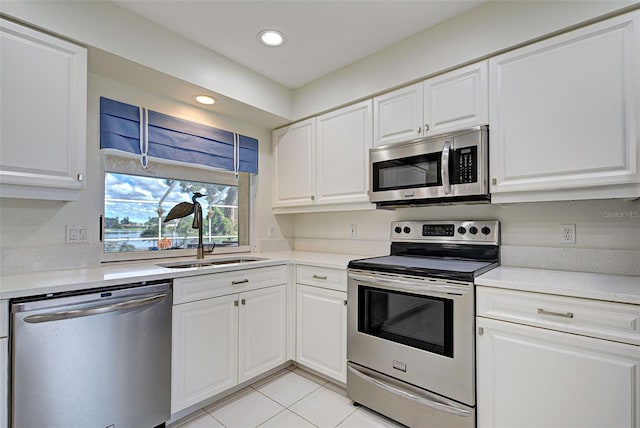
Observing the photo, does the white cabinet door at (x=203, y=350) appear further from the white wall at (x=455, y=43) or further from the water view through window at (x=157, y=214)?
the white wall at (x=455, y=43)

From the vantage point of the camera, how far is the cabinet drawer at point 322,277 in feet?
6.91

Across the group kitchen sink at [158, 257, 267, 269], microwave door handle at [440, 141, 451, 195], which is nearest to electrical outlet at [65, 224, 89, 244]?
kitchen sink at [158, 257, 267, 269]

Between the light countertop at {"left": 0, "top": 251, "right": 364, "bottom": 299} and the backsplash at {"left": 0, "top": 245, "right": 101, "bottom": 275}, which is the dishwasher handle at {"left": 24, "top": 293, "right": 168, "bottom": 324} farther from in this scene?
the backsplash at {"left": 0, "top": 245, "right": 101, "bottom": 275}

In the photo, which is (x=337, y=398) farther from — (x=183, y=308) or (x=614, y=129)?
(x=614, y=129)

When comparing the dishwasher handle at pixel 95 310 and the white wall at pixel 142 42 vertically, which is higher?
the white wall at pixel 142 42

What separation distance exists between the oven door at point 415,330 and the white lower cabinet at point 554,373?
0.25 feet

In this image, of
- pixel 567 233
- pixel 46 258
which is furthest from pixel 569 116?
pixel 46 258

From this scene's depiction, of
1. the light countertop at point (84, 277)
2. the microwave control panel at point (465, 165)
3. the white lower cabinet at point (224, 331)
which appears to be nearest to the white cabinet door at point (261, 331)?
the white lower cabinet at point (224, 331)

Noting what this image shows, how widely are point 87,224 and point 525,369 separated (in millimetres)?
2543

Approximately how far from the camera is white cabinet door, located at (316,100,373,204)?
7.67 ft

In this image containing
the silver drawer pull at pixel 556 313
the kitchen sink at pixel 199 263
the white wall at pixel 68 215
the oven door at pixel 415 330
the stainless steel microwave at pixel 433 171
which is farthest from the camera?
the kitchen sink at pixel 199 263

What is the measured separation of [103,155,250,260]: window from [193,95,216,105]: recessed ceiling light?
0.57m

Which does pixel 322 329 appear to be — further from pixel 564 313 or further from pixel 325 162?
pixel 564 313

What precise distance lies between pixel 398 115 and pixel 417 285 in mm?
1181
